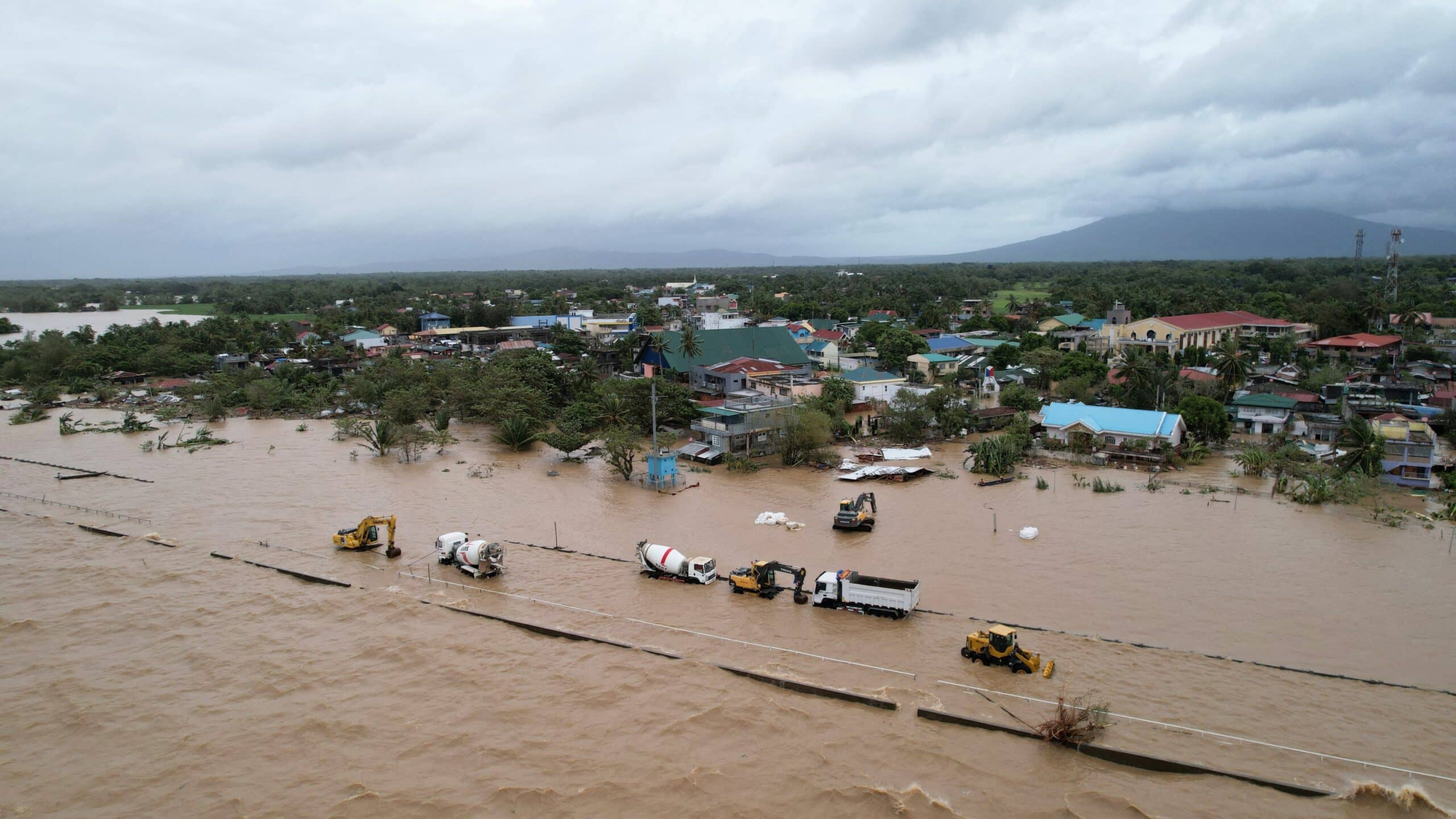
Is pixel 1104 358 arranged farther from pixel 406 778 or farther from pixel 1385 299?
pixel 406 778

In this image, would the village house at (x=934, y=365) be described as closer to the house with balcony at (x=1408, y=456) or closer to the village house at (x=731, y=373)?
the village house at (x=731, y=373)

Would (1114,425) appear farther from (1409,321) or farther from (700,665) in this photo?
(1409,321)

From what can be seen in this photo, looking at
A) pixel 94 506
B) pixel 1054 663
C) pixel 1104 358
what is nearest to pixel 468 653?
pixel 1054 663

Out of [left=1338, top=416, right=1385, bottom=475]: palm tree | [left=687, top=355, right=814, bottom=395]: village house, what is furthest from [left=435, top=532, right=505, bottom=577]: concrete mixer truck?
[left=1338, top=416, right=1385, bottom=475]: palm tree

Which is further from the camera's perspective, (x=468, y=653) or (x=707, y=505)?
(x=707, y=505)


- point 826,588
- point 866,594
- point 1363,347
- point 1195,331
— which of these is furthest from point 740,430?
point 1363,347

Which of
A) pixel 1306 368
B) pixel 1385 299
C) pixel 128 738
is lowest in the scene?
pixel 128 738
